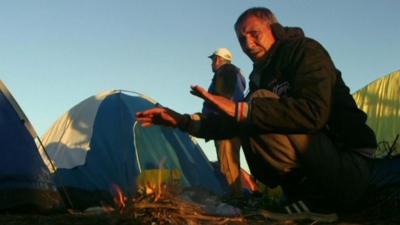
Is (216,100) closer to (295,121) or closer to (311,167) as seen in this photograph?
(295,121)

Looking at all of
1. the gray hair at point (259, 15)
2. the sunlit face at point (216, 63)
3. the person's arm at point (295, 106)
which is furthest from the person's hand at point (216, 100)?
the sunlit face at point (216, 63)

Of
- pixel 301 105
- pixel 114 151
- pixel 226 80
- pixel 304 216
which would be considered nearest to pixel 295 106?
pixel 301 105

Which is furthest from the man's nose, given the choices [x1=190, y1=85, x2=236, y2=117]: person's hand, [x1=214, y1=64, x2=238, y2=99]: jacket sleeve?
[x1=214, y1=64, x2=238, y2=99]: jacket sleeve

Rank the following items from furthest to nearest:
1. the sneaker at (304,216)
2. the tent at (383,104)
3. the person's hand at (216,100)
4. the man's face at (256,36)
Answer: the tent at (383,104)
the man's face at (256,36)
the sneaker at (304,216)
the person's hand at (216,100)

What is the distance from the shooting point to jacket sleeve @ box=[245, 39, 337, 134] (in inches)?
113

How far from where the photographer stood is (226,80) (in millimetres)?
6910

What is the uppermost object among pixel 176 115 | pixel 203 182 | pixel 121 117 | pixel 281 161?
pixel 176 115

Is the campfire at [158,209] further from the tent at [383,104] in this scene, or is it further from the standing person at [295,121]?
the tent at [383,104]

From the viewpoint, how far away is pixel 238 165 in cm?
654

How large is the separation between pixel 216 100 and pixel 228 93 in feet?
13.1

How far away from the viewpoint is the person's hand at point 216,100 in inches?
111

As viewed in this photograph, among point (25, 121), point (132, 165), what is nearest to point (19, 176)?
point (25, 121)

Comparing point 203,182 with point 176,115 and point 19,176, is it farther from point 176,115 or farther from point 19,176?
point 176,115

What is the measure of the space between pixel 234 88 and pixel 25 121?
2307 millimetres
